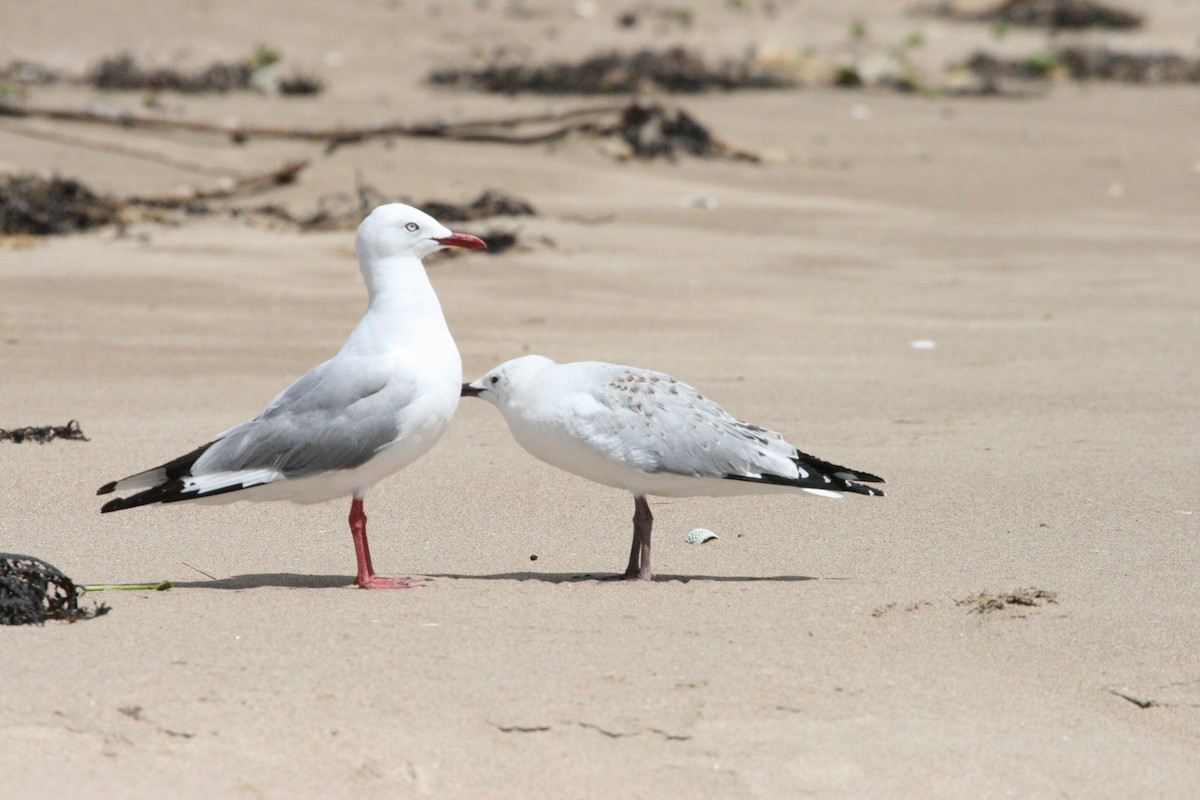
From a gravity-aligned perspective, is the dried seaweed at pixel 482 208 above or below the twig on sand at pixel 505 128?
below

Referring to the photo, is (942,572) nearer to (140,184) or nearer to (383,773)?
(383,773)

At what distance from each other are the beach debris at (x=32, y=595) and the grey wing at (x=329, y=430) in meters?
0.56

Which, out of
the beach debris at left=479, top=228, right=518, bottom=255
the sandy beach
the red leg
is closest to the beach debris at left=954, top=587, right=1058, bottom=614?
the sandy beach

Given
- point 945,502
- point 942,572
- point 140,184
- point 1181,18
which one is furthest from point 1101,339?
point 1181,18

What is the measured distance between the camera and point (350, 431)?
454 cm

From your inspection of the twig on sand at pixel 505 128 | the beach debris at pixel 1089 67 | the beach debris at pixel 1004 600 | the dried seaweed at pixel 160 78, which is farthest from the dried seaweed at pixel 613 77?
the beach debris at pixel 1004 600

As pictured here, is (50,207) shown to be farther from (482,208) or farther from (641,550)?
(641,550)

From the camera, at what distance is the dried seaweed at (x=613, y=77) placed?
16828mm

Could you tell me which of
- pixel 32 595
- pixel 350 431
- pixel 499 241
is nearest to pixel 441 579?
pixel 350 431

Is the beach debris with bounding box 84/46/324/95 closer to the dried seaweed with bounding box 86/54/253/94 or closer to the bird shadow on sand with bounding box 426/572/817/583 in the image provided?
the dried seaweed with bounding box 86/54/253/94

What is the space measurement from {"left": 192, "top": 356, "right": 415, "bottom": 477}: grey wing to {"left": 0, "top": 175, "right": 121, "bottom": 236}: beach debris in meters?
6.56

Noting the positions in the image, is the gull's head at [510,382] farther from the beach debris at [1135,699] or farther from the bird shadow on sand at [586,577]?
the beach debris at [1135,699]

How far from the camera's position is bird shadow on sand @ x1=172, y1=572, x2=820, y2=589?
4.64 metres

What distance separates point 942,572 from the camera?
191 inches
